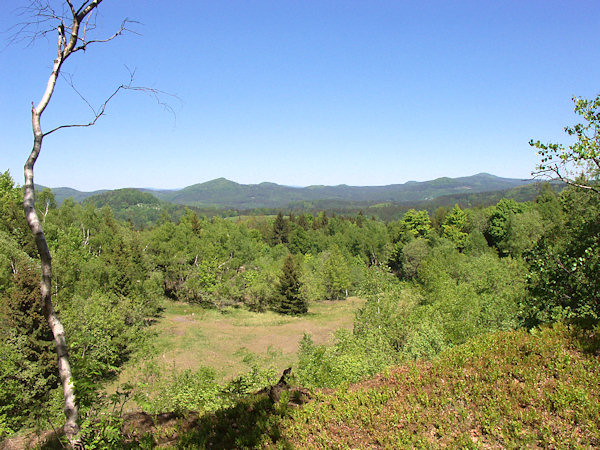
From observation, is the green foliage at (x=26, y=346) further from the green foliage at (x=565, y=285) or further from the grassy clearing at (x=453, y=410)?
the green foliage at (x=565, y=285)

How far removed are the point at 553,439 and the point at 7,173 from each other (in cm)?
5789

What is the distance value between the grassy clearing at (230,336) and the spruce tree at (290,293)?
1541mm

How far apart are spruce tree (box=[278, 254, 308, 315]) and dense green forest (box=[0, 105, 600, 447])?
16 cm

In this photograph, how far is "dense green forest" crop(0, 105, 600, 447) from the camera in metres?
10.9

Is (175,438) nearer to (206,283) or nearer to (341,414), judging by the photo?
(341,414)

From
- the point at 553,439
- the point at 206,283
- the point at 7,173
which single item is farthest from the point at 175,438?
the point at 7,173

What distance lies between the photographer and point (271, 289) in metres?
53.2

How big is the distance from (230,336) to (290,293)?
13537mm

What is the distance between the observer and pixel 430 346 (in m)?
16.8

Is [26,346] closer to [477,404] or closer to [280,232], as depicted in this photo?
[477,404]

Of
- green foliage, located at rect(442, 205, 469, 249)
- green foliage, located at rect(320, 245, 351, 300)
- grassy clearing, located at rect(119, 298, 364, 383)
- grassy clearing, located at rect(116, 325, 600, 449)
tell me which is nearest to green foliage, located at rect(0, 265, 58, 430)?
grassy clearing, located at rect(119, 298, 364, 383)

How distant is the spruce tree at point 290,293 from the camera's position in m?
51.6

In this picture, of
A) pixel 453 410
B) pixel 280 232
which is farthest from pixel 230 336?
pixel 280 232

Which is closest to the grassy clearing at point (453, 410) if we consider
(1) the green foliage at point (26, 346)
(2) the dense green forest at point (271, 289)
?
(2) the dense green forest at point (271, 289)
